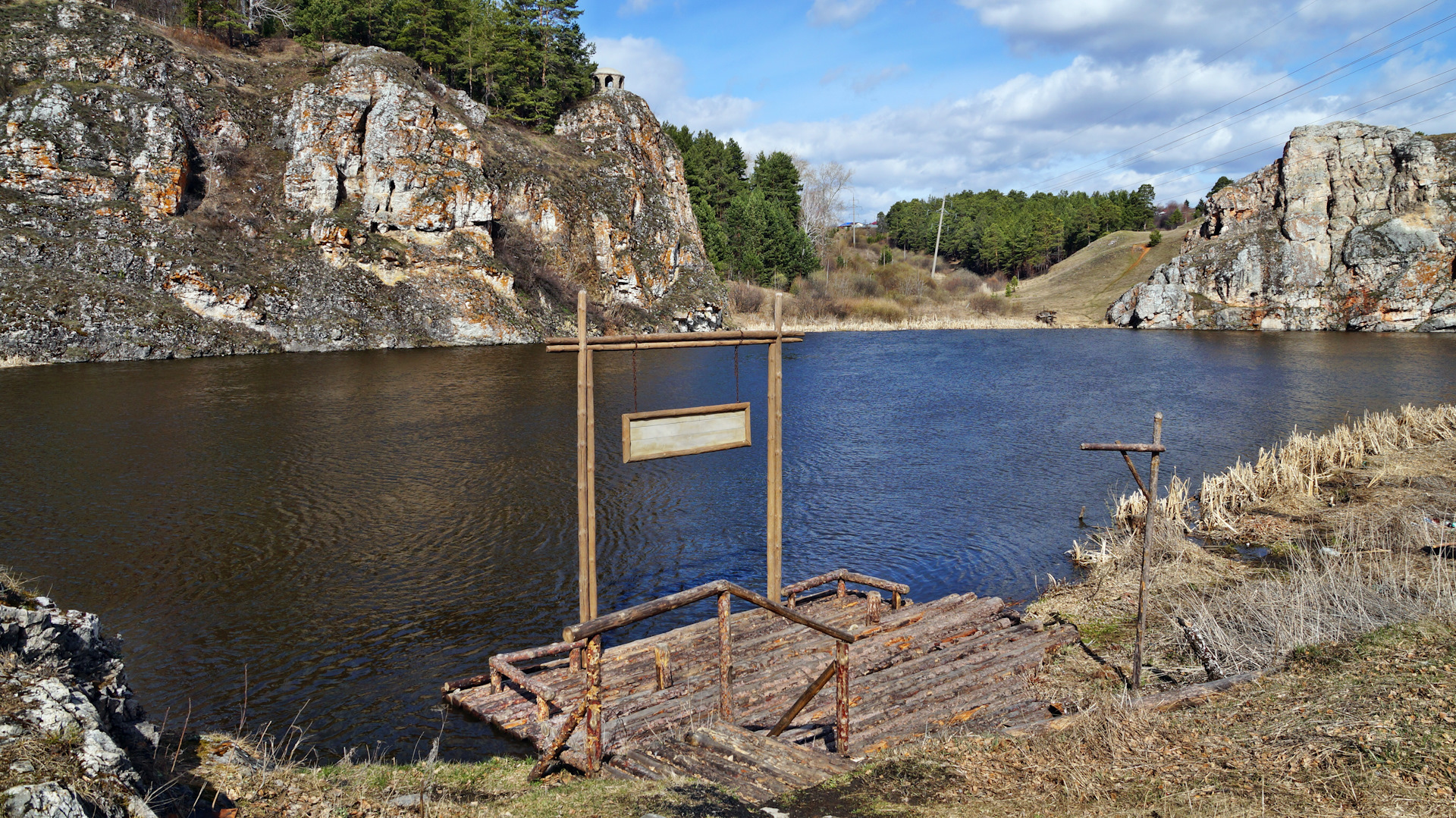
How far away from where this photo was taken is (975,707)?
27.7ft

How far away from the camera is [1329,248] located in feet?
226

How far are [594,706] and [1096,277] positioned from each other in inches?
3841

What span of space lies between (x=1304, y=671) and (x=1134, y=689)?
5.11 feet

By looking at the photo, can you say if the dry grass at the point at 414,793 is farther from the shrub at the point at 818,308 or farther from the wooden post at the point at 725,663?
the shrub at the point at 818,308

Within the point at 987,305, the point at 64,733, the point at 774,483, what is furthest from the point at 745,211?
the point at 64,733

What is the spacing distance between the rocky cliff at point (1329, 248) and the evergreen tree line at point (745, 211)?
1246 inches

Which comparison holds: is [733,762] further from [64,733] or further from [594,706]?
[64,733]

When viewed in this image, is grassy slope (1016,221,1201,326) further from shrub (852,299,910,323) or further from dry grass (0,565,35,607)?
dry grass (0,565,35,607)

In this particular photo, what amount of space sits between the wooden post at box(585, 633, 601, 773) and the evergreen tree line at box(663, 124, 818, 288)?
7337cm

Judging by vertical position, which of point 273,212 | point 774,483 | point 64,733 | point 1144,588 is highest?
point 273,212

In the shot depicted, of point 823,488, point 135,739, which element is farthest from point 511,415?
point 135,739

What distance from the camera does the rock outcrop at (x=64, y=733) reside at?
4.17 meters

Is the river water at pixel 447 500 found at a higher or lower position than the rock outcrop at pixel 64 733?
lower

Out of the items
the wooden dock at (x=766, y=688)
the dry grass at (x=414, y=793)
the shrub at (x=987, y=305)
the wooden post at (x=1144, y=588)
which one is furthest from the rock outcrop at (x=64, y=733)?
the shrub at (x=987, y=305)
